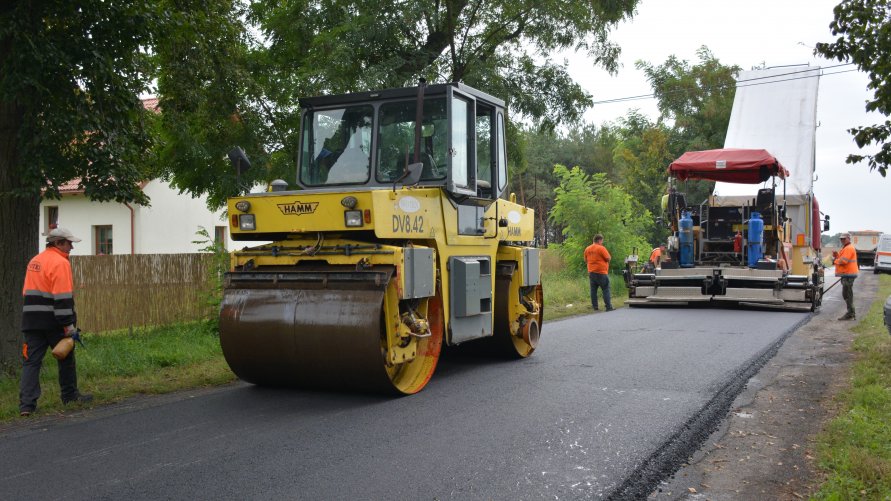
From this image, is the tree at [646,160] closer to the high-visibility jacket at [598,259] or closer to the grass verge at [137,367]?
the high-visibility jacket at [598,259]

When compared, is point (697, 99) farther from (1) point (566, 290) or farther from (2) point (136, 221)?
(2) point (136, 221)

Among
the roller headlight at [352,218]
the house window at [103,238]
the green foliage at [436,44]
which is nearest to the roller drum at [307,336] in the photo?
the roller headlight at [352,218]

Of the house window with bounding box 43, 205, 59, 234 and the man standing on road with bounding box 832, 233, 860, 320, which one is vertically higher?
the house window with bounding box 43, 205, 59, 234

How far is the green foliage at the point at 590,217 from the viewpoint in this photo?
24.4 metres

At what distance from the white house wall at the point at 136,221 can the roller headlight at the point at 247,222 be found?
15.3 metres

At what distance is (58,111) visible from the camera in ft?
24.6

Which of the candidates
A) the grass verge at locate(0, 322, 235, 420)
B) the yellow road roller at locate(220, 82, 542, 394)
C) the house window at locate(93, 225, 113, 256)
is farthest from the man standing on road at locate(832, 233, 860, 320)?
the house window at locate(93, 225, 113, 256)

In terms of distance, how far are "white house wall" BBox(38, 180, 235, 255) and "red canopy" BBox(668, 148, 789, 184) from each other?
12.7 metres

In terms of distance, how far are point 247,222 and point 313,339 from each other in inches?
52.0

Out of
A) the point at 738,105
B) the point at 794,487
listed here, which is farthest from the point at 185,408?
the point at 738,105

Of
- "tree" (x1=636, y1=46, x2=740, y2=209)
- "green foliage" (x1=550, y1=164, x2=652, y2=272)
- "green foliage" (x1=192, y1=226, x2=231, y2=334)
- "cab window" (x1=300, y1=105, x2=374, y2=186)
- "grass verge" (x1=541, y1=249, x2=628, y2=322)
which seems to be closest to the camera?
"cab window" (x1=300, y1=105, x2=374, y2=186)

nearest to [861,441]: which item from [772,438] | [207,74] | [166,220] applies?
[772,438]

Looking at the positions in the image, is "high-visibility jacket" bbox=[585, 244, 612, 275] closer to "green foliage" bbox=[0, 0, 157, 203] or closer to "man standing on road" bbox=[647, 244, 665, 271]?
"man standing on road" bbox=[647, 244, 665, 271]

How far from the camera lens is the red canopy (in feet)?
54.4
